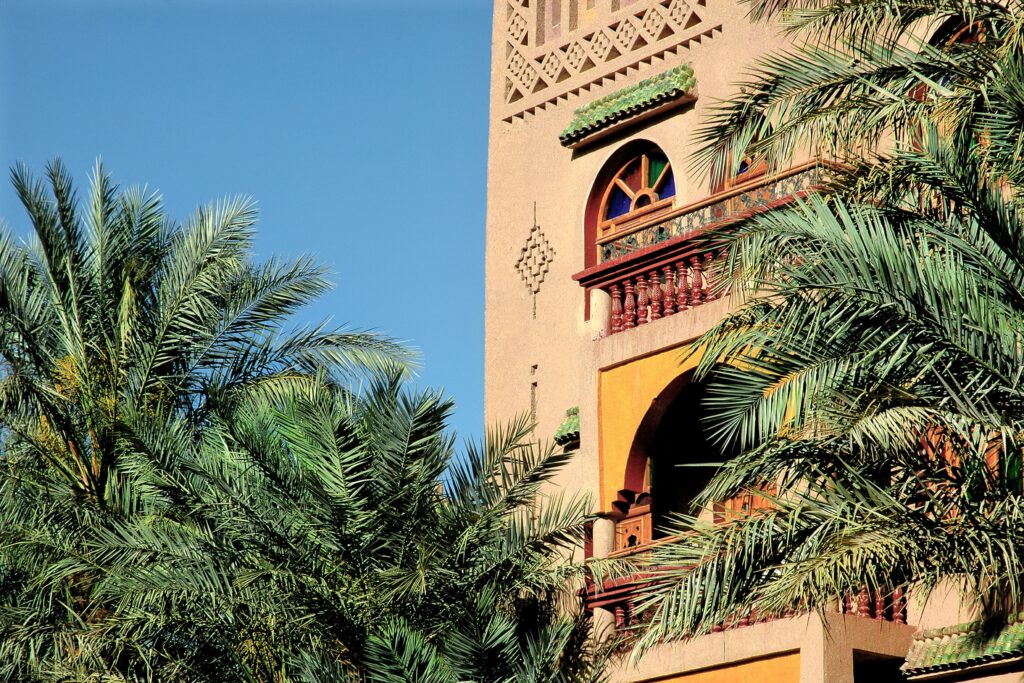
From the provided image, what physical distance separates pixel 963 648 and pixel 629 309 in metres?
4.54

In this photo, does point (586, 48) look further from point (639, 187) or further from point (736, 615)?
point (736, 615)

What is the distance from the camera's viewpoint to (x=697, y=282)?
49.5 feet

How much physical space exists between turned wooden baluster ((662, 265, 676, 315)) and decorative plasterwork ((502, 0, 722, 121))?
2.80m

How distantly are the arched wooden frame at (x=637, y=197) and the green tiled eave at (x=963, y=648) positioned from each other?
5404 mm

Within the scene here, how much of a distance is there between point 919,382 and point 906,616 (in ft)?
11.1

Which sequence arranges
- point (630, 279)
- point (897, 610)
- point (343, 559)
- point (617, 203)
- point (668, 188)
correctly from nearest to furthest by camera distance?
point (897, 610), point (343, 559), point (630, 279), point (668, 188), point (617, 203)

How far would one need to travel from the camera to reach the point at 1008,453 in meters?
9.89

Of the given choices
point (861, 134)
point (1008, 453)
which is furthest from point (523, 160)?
point (1008, 453)

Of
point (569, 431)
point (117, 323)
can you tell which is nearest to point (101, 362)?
point (117, 323)

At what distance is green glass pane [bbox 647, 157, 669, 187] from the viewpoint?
17.2 metres

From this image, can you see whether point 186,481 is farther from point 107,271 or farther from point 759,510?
point 759,510

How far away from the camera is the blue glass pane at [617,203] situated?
17.5 meters

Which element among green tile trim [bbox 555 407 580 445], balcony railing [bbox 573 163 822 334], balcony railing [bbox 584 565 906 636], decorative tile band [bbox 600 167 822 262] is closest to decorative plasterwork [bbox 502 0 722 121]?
balcony railing [bbox 573 163 822 334]

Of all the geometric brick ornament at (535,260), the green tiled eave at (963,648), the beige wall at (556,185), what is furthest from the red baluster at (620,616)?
the geometric brick ornament at (535,260)
